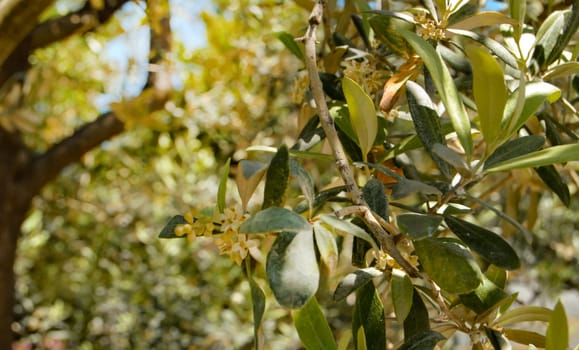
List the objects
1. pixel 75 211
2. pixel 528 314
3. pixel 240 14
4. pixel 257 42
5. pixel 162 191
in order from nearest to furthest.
Result: pixel 528 314 < pixel 240 14 < pixel 257 42 < pixel 162 191 < pixel 75 211

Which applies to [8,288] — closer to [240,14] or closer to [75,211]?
[75,211]

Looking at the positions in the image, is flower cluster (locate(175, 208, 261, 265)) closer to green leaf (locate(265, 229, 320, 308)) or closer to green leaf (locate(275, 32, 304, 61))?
green leaf (locate(265, 229, 320, 308))

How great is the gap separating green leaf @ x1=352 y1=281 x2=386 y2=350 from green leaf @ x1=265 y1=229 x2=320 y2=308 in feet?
0.36

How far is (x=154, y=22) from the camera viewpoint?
3.83ft

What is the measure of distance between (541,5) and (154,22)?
0.61 metres

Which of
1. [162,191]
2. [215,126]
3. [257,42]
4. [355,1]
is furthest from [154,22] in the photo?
[162,191]

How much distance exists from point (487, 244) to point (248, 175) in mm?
150

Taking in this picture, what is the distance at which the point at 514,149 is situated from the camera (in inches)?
16.7

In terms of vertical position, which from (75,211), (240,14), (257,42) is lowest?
(75,211)

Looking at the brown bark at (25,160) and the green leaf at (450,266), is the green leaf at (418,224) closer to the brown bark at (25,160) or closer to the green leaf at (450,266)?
the green leaf at (450,266)

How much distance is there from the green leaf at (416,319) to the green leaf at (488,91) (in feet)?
0.41

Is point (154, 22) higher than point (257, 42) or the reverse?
higher

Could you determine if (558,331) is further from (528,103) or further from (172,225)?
(172,225)

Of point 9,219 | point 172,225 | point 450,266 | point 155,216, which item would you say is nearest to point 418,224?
point 450,266
